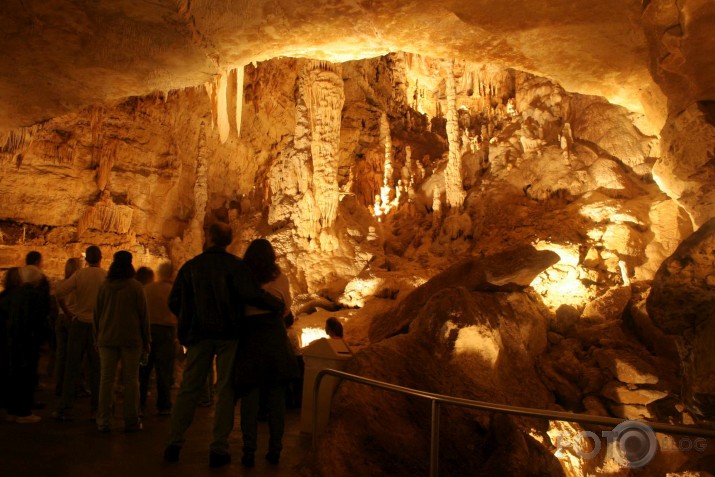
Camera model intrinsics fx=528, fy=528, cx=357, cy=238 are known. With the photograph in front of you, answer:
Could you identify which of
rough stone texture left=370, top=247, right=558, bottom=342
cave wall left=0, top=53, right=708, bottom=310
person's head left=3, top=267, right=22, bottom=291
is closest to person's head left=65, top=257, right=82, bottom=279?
person's head left=3, top=267, right=22, bottom=291

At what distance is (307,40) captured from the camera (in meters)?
5.60

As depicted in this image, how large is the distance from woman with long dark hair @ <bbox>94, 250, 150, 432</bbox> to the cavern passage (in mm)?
1584

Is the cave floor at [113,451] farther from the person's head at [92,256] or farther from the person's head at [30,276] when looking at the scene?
the person's head at [92,256]

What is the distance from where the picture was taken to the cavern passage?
4633 mm

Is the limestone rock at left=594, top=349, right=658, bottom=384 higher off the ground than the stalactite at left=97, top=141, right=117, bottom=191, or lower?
lower

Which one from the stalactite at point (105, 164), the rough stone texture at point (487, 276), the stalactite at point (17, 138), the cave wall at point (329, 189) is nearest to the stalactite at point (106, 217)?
the cave wall at point (329, 189)

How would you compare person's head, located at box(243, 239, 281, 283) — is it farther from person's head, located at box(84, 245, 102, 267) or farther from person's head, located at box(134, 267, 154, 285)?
person's head, located at box(134, 267, 154, 285)

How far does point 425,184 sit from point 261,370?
1545 cm

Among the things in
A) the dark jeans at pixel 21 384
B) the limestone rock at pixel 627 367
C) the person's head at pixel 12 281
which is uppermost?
the person's head at pixel 12 281

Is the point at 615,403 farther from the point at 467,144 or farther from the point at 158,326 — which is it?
the point at 467,144

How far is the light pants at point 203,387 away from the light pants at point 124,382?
99 cm

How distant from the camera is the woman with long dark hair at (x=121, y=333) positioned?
13.3 feet

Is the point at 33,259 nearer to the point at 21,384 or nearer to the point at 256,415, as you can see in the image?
the point at 21,384

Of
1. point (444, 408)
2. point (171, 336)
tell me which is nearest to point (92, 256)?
point (171, 336)
